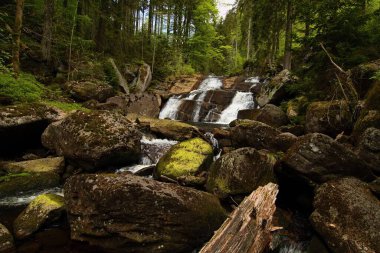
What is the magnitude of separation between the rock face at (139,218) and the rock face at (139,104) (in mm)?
11861

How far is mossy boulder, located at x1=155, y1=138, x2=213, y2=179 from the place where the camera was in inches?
337

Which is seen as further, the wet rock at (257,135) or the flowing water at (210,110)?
the flowing water at (210,110)

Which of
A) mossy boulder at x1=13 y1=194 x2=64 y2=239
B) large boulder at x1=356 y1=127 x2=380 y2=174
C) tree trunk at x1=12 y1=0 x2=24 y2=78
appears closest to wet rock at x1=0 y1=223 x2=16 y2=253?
mossy boulder at x1=13 y1=194 x2=64 y2=239

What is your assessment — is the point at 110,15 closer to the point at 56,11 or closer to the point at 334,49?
the point at 56,11

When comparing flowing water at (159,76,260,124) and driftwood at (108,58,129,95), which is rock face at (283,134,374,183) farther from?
driftwood at (108,58,129,95)

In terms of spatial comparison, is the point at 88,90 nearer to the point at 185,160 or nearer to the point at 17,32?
the point at 17,32

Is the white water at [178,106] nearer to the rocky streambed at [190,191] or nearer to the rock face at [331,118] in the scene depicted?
the rocky streambed at [190,191]

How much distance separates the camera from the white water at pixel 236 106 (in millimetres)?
17797

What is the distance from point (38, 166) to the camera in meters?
9.36

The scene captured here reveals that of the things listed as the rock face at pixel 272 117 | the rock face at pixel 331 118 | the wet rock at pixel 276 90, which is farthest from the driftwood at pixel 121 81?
the rock face at pixel 331 118

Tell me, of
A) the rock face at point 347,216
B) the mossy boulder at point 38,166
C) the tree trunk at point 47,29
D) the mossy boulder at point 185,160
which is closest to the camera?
the rock face at point 347,216

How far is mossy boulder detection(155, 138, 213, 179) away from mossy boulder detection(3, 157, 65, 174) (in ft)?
10.7

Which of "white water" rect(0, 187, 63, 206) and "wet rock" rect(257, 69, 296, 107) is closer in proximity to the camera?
"white water" rect(0, 187, 63, 206)

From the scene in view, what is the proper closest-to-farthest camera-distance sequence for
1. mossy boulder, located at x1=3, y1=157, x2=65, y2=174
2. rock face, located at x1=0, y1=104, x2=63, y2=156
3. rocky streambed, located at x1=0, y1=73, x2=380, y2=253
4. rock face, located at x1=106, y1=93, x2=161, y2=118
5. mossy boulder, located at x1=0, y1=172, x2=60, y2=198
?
rocky streambed, located at x1=0, y1=73, x2=380, y2=253
mossy boulder, located at x1=0, y1=172, x2=60, y2=198
mossy boulder, located at x1=3, y1=157, x2=65, y2=174
rock face, located at x1=0, y1=104, x2=63, y2=156
rock face, located at x1=106, y1=93, x2=161, y2=118
